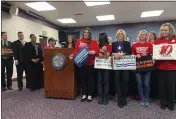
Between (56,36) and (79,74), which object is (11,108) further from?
(56,36)

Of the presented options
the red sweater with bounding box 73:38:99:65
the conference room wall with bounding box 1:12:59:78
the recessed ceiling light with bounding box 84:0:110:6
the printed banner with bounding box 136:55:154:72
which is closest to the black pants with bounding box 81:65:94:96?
the red sweater with bounding box 73:38:99:65

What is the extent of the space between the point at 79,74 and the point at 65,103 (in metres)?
0.64

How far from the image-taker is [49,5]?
608cm

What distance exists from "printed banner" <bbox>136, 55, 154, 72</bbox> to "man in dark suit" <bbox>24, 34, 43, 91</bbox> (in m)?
2.57

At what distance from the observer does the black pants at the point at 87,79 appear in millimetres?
3240

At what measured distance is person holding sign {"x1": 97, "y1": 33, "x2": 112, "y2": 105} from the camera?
10.2 ft

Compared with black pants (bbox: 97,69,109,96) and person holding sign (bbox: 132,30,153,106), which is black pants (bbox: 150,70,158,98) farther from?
black pants (bbox: 97,69,109,96)

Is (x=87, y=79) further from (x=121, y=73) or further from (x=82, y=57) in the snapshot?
(x=121, y=73)

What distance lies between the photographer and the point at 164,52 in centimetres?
270

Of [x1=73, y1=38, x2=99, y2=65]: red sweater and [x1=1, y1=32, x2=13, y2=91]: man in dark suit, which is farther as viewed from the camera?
[x1=1, y1=32, x2=13, y2=91]: man in dark suit

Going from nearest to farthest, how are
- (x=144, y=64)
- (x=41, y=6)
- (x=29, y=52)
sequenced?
(x=144, y=64) < (x=29, y=52) < (x=41, y=6)

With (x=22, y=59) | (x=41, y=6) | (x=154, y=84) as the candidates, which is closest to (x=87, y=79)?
(x=154, y=84)

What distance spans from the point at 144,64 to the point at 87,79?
1073mm

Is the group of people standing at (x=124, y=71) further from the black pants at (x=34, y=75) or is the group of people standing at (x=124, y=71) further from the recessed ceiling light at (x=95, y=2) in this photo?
the recessed ceiling light at (x=95, y=2)
